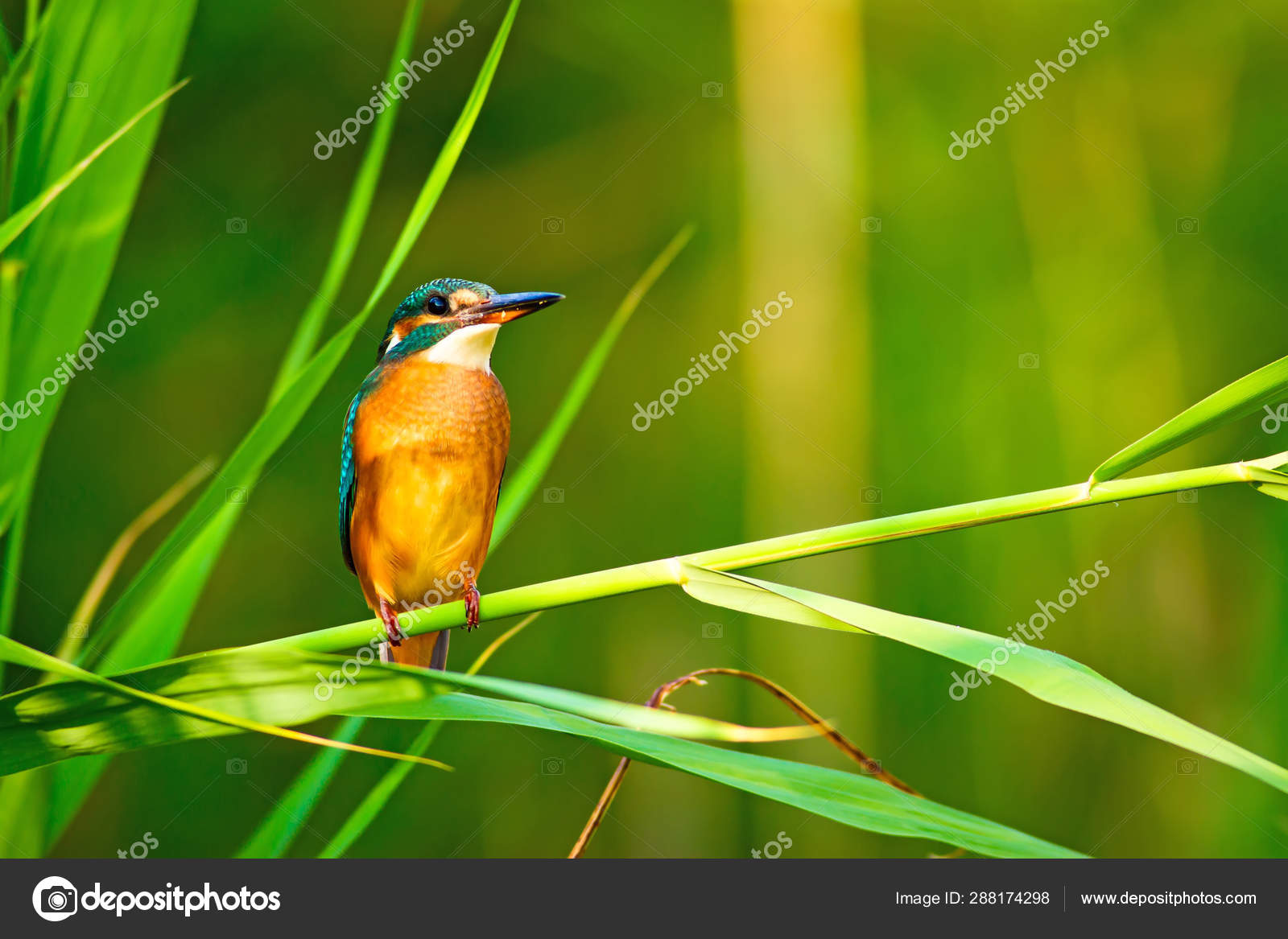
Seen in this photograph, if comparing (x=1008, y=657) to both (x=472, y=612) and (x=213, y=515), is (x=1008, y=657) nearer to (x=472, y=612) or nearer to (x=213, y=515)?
(x=472, y=612)

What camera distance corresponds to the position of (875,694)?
2.14 m

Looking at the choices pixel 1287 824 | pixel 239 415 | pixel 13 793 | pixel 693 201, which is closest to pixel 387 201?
pixel 239 415

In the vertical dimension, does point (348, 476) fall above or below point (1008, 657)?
above

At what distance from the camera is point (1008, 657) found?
0.63 metres

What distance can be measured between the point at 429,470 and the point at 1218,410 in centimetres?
86

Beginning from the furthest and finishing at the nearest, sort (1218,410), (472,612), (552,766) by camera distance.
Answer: (552,766) → (472,612) → (1218,410)

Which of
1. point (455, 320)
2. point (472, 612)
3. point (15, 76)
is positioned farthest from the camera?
point (455, 320)

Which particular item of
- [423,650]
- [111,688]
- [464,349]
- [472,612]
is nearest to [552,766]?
[423,650]

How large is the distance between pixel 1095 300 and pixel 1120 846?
123cm

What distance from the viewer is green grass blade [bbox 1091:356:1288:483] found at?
1.99ft

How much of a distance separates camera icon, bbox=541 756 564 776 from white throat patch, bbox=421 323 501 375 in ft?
3.87

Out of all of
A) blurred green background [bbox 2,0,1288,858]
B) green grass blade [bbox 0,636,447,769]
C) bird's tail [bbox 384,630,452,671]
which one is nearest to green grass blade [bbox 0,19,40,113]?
green grass blade [bbox 0,636,447,769]

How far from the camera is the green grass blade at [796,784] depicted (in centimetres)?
58

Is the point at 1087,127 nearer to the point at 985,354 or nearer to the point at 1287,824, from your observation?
the point at 985,354
